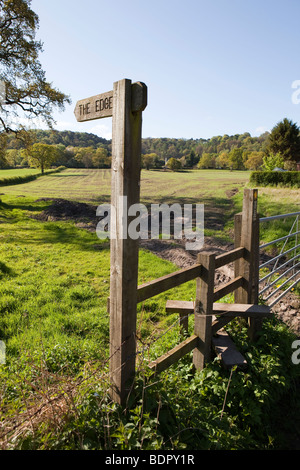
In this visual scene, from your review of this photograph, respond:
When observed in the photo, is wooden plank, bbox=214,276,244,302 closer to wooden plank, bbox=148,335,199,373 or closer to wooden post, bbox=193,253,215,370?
wooden post, bbox=193,253,215,370

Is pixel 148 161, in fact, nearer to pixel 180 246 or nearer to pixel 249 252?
pixel 180 246

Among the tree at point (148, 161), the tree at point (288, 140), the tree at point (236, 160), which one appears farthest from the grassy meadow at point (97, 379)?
the tree at point (236, 160)

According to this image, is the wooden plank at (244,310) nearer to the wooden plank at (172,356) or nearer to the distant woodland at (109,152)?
the wooden plank at (172,356)

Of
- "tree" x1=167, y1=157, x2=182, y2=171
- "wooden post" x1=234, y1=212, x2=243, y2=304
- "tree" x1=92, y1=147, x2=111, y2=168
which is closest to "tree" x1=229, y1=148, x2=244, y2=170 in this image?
"tree" x1=167, y1=157, x2=182, y2=171

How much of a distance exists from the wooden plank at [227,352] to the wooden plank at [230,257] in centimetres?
89

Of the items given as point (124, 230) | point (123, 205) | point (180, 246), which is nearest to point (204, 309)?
point (124, 230)

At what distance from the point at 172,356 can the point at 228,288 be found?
1.35 meters

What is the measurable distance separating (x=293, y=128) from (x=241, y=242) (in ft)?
170

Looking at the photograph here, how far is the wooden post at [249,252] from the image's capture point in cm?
413

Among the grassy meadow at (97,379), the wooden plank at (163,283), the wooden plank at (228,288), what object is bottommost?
the grassy meadow at (97,379)

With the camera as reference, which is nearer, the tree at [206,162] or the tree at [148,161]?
the tree at [148,161]

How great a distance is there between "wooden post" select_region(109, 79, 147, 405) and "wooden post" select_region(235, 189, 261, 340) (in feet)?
7.24
